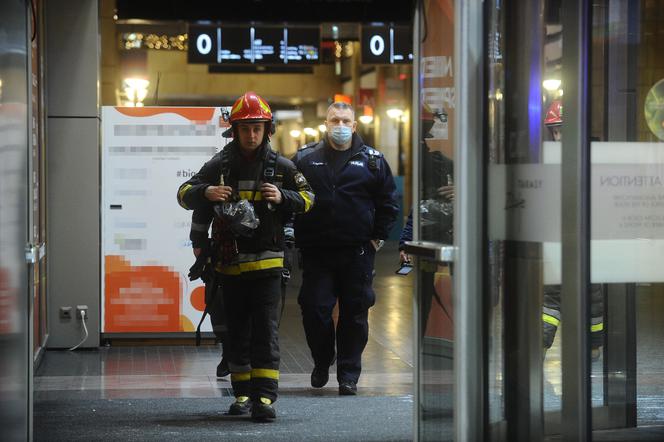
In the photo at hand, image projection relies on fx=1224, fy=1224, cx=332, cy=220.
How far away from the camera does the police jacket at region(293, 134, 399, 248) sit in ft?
28.5

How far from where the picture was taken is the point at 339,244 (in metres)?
8.66

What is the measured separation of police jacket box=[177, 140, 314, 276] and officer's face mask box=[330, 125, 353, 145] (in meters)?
1.02

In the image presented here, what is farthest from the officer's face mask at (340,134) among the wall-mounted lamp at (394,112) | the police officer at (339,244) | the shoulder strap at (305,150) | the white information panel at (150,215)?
the wall-mounted lamp at (394,112)

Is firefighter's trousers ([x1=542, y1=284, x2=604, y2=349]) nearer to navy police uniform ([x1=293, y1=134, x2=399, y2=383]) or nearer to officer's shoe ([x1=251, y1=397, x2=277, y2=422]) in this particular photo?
officer's shoe ([x1=251, y1=397, x2=277, y2=422])

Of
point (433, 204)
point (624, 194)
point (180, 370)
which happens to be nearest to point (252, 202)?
point (433, 204)

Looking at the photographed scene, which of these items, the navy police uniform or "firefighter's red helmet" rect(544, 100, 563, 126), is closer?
"firefighter's red helmet" rect(544, 100, 563, 126)

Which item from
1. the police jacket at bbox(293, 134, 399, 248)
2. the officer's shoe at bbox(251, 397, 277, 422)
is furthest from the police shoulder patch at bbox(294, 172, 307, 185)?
the officer's shoe at bbox(251, 397, 277, 422)

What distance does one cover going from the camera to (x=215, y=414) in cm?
776

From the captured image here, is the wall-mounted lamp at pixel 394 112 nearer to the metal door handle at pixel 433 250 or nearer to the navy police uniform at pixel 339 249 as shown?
the navy police uniform at pixel 339 249

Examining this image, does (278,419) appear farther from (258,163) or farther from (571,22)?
(571,22)

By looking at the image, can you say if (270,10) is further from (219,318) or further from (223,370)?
(219,318)

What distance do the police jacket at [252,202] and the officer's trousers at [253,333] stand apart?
4.3 inches

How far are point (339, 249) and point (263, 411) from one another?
5.47 ft

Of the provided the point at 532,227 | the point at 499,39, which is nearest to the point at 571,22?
the point at 499,39
